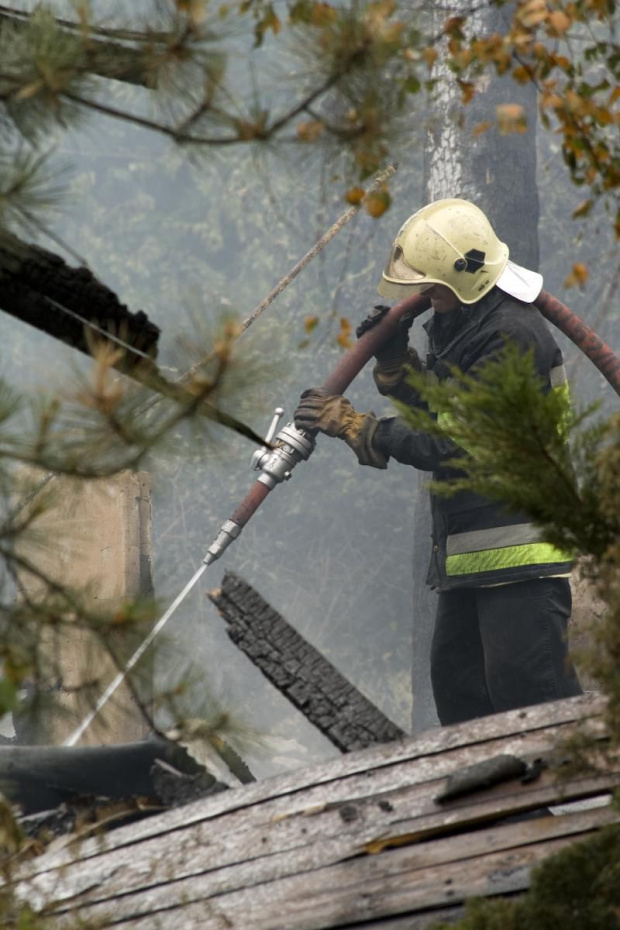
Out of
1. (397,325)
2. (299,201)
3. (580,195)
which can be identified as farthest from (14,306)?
(299,201)

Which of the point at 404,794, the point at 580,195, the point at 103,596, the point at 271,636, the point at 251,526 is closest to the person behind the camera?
the point at 404,794

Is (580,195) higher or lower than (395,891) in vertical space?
higher

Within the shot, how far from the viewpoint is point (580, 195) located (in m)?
18.2

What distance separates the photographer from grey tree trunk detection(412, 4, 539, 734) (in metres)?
8.77

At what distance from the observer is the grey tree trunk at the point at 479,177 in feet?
28.8

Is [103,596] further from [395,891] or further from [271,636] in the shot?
[395,891]

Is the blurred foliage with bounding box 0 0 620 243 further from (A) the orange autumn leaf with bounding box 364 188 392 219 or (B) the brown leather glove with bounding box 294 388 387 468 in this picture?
(B) the brown leather glove with bounding box 294 388 387 468

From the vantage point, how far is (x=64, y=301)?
2.75 meters

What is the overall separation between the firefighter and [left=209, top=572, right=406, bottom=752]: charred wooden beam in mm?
1716

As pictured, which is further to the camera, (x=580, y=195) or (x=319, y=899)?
(x=580, y=195)

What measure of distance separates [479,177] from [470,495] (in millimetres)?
4365

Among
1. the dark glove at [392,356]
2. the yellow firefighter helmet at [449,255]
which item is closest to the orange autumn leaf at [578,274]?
the yellow firefighter helmet at [449,255]

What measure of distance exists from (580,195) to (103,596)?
14.0 metres

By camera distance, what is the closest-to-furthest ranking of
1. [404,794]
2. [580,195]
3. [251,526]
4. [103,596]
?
[404,794], [103,596], [580,195], [251,526]
